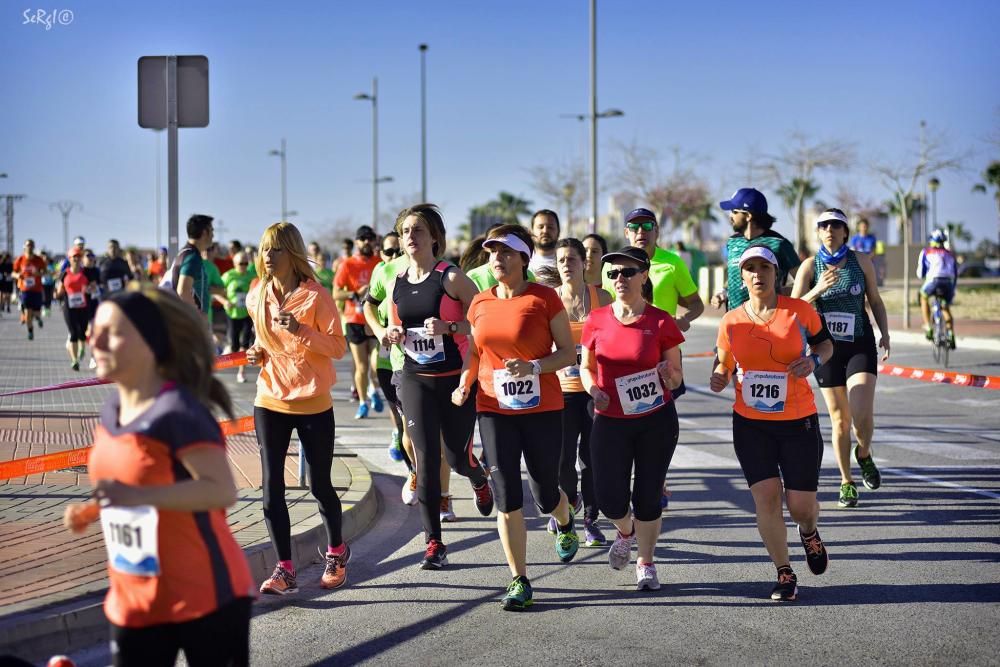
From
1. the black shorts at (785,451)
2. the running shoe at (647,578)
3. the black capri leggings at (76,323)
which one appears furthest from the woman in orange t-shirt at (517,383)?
the black capri leggings at (76,323)

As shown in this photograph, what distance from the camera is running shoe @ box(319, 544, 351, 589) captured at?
6289mm

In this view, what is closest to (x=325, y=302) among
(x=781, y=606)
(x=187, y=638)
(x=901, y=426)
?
(x=781, y=606)

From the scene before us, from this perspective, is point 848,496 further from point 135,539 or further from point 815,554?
point 135,539

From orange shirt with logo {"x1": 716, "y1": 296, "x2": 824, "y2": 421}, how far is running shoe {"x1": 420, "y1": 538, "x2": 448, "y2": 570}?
1839 mm

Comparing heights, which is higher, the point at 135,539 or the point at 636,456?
the point at 135,539

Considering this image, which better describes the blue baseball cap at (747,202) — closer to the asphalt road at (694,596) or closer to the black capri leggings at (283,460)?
the asphalt road at (694,596)

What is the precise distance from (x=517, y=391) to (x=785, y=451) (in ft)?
4.46

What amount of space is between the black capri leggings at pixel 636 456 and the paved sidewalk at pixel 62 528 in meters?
1.85

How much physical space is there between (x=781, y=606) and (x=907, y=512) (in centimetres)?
251

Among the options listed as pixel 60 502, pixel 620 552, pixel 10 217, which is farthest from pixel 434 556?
pixel 10 217

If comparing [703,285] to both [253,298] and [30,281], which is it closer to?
[30,281]

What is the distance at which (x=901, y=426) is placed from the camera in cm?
1207

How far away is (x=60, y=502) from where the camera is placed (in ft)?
24.9

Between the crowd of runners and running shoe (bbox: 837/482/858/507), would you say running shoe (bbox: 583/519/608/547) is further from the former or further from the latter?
running shoe (bbox: 837/482/858/507)
